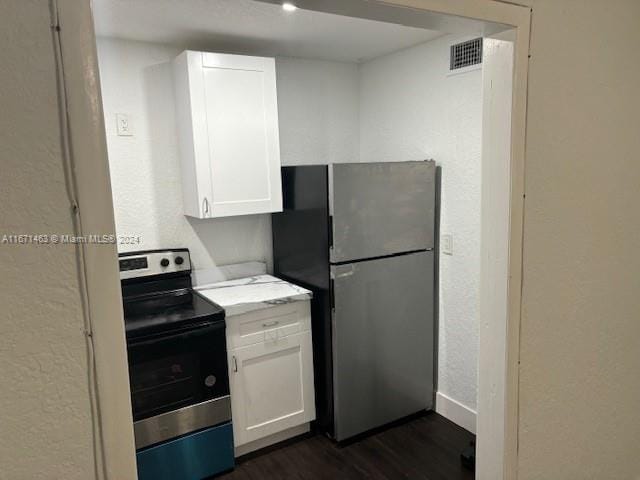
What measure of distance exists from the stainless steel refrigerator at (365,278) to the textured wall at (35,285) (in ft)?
5.45

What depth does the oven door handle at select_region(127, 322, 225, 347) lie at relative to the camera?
201 centimetres

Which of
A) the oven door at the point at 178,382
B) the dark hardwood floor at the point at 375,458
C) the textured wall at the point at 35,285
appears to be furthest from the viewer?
the dark hardwood floor at the point at 375,458

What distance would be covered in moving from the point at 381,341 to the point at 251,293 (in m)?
0.79

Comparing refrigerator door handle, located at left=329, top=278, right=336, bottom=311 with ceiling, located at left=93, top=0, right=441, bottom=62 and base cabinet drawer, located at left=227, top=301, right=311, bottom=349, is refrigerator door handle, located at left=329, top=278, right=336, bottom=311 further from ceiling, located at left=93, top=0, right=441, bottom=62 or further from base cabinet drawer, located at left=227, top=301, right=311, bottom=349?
ceiling, located at left=93, top=0, right=441, bottom=62

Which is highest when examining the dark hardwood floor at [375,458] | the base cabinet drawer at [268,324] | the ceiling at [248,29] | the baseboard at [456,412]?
the ceiling at [248,29]

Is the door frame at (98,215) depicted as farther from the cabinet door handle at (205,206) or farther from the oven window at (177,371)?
the cabinet door handle at (205,206)

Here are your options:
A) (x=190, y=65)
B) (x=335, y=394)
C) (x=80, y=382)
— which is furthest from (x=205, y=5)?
(x=335, y=394)

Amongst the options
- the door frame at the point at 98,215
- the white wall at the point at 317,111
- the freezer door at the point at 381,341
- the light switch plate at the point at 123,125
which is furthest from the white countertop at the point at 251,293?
the door frame at the point at 98,215

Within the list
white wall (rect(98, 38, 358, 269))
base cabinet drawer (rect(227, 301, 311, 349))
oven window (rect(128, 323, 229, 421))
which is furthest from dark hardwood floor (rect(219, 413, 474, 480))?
white wall (rect(98, 38, 358, 269))

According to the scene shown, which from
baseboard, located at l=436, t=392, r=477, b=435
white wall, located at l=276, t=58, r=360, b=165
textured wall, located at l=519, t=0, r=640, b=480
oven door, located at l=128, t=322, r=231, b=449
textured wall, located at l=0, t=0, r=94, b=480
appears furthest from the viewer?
white wall, located at l=276, t=58, r=360, b=165

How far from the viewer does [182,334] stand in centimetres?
211

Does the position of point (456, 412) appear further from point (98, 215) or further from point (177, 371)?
point (98, 215)

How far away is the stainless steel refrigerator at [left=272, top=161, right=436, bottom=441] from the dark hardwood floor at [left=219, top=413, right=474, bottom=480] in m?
0.10

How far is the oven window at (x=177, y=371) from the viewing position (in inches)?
80.2
